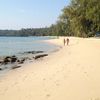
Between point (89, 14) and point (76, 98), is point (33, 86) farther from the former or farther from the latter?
point (89, 14)

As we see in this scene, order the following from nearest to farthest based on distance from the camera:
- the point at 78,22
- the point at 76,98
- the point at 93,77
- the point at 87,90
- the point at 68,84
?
the point at 76,98, the point at 87,90, the point at 68,84, the point at 93,77, the point at 78,22

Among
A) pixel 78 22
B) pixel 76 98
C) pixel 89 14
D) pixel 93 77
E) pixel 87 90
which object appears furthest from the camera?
pixel 78 22

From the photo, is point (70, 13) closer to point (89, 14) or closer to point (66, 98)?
point (89, 14)

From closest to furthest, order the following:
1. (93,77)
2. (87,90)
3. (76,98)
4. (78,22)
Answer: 1. (76,98)
2. (87,90)
3. (93,77)
4. (78,22)

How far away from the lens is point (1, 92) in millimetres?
11750

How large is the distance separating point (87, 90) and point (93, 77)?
2224 mm

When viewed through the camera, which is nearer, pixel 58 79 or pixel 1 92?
pixel 1 92

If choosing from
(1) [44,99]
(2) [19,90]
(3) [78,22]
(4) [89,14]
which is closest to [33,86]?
(2) [19,90]

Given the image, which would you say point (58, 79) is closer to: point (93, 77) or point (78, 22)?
point (93, 77)

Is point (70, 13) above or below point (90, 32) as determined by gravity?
above

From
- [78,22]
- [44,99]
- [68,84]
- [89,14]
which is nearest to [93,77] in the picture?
[68,84]

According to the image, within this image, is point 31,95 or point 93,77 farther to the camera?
point 93,77

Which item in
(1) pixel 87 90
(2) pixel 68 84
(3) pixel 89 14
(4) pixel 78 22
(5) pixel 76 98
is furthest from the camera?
(4) pixel 78 22

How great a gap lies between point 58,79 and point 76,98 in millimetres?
3556
